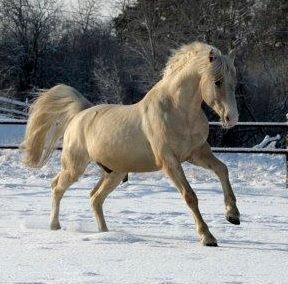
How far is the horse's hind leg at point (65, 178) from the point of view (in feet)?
21.0

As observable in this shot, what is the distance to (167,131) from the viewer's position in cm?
552

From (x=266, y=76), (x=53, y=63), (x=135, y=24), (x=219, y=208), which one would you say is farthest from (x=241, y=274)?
(x=53, y=63)

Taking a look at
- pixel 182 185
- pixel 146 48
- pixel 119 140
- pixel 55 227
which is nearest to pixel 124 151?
pixel 119 140

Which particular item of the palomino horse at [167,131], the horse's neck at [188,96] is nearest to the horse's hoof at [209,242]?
the palomino horse at [167,131]

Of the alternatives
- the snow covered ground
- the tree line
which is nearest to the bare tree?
the tree line

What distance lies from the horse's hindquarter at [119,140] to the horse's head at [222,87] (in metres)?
0.75

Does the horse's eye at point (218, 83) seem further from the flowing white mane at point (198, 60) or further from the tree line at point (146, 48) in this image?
the tree line at point (146, 48)

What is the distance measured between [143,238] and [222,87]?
140 centimetres

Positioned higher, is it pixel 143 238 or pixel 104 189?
pixel 104 189

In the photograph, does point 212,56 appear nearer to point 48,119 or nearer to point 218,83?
point 218,83

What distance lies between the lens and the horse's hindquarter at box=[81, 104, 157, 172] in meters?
5.77

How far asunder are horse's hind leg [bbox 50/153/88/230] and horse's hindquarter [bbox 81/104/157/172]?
219 mm

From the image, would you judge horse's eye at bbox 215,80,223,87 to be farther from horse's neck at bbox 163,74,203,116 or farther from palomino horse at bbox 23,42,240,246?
horse's neck at bbox 163,74,203,116

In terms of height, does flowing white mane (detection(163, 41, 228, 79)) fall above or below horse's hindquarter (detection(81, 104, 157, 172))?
above
